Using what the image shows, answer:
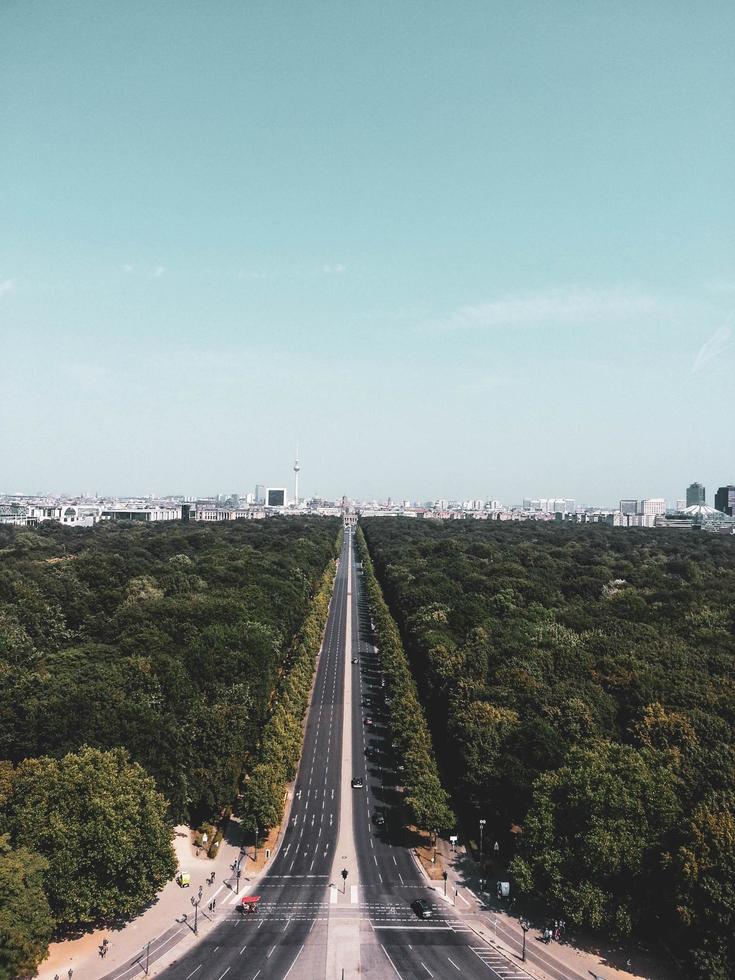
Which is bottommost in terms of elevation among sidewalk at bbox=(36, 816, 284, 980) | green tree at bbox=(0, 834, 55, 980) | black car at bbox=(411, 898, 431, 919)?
sidewalk at bbox=(36, 816, 284, 980)

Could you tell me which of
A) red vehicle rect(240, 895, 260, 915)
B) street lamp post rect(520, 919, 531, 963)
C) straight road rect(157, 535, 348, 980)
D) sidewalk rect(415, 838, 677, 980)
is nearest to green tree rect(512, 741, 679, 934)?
sidewalk rect(415, 838, 677, 980)

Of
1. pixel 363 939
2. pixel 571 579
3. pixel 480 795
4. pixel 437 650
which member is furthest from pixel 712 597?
pixel 363 939

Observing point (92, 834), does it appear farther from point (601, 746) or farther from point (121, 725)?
point (601, 746)

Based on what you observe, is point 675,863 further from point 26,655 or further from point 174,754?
point 26,655

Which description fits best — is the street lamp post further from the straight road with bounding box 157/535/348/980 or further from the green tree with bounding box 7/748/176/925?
the green tree with bounding box 7/748/176/925

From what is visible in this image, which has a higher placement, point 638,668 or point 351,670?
point 638,668

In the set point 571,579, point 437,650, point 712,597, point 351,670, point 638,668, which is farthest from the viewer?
point 571,579

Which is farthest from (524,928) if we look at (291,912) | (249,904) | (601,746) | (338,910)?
(249,904)
